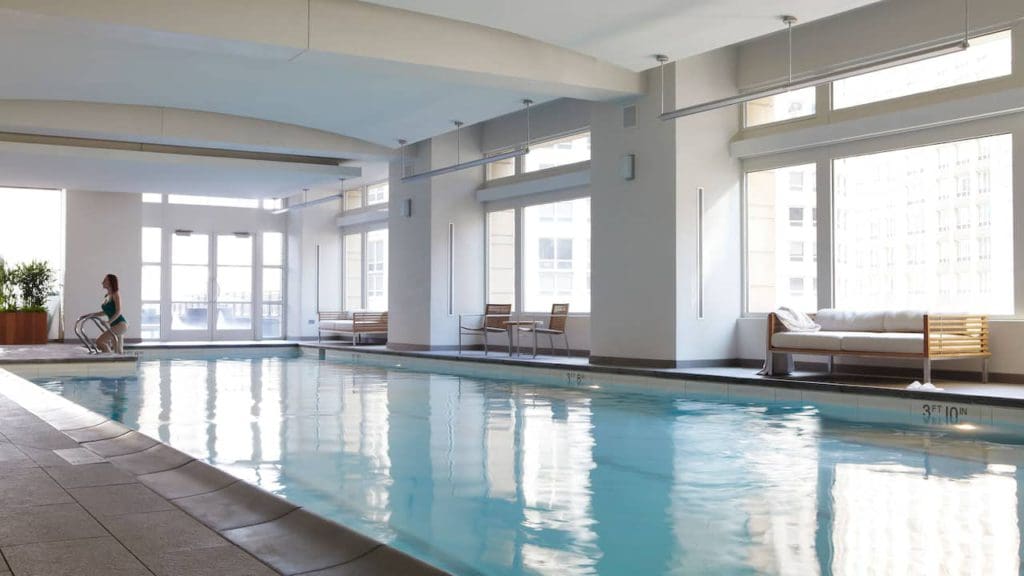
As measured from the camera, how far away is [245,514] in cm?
333

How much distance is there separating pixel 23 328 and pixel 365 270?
6.07 meters

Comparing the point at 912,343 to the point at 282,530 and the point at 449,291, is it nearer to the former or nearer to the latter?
the point at 282,530

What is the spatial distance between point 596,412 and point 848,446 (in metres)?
2.23

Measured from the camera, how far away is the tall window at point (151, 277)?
1777 cm

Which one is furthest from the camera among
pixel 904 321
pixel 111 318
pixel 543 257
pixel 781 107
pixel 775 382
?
pixel 543 257

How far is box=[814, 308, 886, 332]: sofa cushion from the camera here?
8297 millimetres

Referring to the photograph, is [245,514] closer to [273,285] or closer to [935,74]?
[935,74]

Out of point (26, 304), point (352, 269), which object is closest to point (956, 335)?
point (352, 269)

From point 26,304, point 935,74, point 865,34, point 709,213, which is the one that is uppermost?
point 865,34

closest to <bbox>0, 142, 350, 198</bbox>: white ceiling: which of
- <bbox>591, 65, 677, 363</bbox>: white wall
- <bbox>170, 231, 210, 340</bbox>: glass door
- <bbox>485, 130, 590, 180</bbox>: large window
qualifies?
<bbox>170, 231, 210, 340</bbox>: glass door

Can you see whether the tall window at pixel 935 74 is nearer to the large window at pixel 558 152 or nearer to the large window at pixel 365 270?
the large window at pixel 558 152

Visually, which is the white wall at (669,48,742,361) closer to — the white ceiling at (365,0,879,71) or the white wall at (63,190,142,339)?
the white ceiling at (365,0,879,71)

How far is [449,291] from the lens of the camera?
13.5 metres

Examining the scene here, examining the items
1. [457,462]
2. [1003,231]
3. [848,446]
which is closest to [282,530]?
[457,462]
